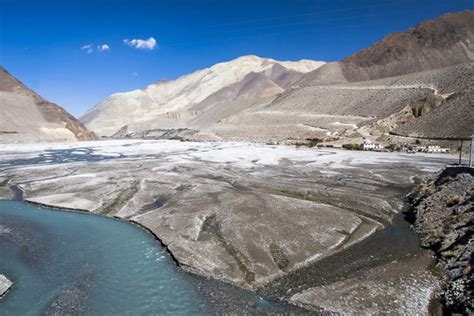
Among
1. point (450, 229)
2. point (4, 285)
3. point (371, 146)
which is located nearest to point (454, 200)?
point (450, 229)

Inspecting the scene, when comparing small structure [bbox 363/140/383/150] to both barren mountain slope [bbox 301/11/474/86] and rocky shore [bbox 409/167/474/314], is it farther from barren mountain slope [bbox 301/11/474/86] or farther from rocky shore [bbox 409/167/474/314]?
barren mountain slope [bbox 301/11/474/86]

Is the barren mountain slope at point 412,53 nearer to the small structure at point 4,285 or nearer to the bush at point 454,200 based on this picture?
the bush at point 454,200

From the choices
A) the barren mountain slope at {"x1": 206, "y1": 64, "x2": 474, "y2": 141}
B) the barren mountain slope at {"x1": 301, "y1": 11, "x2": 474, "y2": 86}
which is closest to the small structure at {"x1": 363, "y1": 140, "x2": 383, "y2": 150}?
the barren mountain slope at {"x1": 206, "y1": 64, "x2": 474, "y2": 141}

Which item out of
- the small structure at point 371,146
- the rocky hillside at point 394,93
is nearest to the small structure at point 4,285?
the small structure at point 371,146

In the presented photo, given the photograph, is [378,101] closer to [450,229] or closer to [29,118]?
[450,229]

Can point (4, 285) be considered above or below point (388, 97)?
below

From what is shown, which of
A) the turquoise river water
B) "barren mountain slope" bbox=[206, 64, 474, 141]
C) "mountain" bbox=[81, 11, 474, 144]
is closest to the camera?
the turquoise river water
